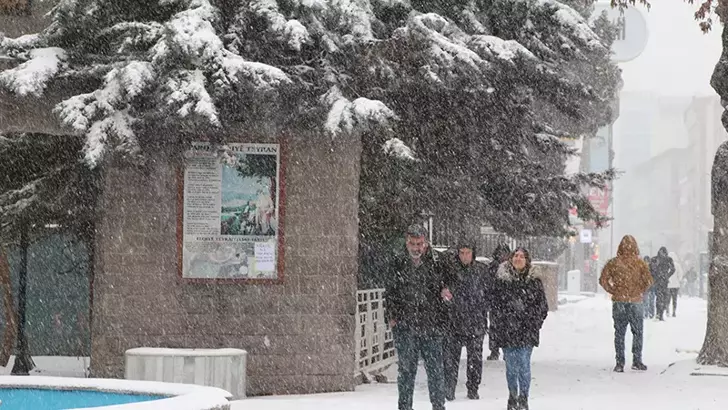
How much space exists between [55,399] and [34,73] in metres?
5.64

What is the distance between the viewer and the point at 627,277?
49.1ft

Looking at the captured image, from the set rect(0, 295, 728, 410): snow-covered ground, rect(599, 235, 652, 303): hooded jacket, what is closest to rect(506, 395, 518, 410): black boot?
rect(0, 295, 728, 410): snow-covered ground

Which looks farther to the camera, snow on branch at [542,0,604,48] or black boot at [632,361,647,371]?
black boot at [632,361,647,371]

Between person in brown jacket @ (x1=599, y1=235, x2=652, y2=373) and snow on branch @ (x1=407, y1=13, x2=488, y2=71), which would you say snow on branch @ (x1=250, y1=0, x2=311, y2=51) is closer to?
snow on branch @ (x1=407, y1=13, x2=488, y2=71)

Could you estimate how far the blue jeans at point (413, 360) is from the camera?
994cm

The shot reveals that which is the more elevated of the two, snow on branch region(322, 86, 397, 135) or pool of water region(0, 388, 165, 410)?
snow on branch region(322, 86, 397, 135)

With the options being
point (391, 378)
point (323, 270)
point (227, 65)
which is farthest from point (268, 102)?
point (391, 378)

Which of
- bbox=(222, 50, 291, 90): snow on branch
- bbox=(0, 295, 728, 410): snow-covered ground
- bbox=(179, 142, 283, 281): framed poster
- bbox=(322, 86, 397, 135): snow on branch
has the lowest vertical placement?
bbox=(0, 295, 728, 410): snow-covered ground

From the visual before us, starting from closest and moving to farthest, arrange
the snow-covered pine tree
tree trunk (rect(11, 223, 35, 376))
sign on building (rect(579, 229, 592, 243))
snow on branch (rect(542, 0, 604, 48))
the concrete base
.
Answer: the snow-covered pine tree < the concrete base < snow on branch (rect(542, 0, 604, 48)) < tree trunk (rect(11, 223, 35, 376)) < sign on building (rect(579, 229, 592, 243))

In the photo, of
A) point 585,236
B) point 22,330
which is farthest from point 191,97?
point 585,236

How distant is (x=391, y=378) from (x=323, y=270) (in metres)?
3.06

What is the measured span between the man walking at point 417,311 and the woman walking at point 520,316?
1266mm

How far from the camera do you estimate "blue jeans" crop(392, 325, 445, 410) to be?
32.6ft

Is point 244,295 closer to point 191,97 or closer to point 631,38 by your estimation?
point 191,97
